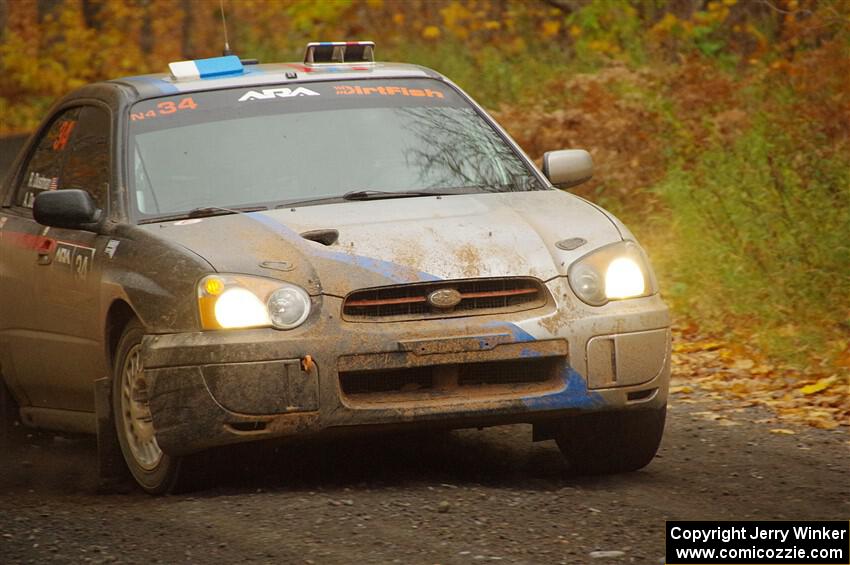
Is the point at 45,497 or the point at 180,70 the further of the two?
the point at 180,70

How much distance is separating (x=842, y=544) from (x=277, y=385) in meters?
2.05

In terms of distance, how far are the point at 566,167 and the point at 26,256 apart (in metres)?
2.54

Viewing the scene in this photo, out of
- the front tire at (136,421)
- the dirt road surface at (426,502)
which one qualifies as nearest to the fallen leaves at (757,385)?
Result: the dirt road surface at (426,502)

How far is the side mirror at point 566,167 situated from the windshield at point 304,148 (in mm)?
121

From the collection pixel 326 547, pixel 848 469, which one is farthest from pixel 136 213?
pixel 848 469

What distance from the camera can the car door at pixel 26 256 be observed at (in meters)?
7.75

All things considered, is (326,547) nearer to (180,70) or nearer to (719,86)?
(180,70)

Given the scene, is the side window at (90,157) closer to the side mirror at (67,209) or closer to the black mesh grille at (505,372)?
the side mirror at (67,209)

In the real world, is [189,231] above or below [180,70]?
below

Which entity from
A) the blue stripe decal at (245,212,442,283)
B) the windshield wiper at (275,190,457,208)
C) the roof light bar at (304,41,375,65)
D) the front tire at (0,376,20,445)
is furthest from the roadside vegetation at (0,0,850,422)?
the front tire at (0,376,20,445)

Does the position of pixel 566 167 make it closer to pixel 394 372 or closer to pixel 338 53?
pixel 338 53

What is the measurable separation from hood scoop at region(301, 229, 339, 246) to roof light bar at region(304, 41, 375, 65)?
6.56ft

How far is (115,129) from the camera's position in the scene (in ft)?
24.3

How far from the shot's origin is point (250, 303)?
20.1ft
